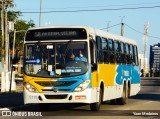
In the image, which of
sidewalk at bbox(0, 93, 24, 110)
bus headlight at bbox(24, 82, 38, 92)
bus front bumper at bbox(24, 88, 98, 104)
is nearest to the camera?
bus front bumper at bbox(24, 88, 98, 104)

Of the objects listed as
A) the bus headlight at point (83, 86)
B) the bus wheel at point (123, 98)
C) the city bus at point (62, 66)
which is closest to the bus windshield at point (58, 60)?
the city bus at point (62, 66)

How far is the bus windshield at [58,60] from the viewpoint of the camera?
1878cm

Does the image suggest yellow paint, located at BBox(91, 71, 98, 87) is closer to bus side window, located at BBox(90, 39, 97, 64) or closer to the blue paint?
bus side window, located at BBox(90, 39, 97, 64)

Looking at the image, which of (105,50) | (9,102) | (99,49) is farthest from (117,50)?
(9,102)

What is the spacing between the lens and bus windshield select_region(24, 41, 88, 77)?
18.8 meters

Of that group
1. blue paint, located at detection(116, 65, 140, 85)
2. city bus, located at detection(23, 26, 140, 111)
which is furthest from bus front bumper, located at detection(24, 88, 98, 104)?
blue paint, located at detection(116, 65, 140, 85)

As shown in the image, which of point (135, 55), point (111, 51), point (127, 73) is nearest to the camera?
point (111, 51)

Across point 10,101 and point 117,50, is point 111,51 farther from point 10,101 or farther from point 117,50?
point 10,101

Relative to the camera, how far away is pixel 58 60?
1886 cm

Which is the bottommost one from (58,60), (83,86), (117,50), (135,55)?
(83,86)

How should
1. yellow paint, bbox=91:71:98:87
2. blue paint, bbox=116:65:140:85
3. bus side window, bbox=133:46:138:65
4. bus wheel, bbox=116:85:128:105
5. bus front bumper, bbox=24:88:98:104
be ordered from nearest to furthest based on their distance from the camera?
bus front bumper, bbox=24:88:98:104, yellow paint, bbox=91:71:98:87, blue paint, bbox=116:65:140:85, bus wheel, bbox=116:85:128:105, bus side window, bbox=133:46:138:65

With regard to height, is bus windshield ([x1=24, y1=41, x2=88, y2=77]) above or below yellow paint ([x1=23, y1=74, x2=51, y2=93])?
above

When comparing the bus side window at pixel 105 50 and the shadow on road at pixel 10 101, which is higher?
the bus side window at pixel 105 50

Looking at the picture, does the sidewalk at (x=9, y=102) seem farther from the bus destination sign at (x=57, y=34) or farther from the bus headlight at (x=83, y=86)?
the bus headlight at (x=83, y=86)
